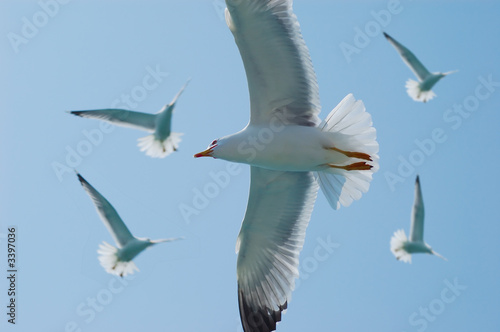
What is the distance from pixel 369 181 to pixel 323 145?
0.51 m

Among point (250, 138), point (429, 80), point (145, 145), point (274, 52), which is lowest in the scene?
point (429, 80)

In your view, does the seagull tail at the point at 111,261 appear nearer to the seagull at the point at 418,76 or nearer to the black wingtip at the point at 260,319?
the black wingtip at the point at 260,319

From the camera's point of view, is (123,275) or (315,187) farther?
(123,275)

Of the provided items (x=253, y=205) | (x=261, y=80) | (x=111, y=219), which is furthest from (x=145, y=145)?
(x=261, y=80)

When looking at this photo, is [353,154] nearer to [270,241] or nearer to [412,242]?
[270,241]

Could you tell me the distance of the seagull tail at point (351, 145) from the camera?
5293 mm

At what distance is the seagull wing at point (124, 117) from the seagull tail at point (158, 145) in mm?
246

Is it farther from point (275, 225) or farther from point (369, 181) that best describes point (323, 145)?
point (275, 225)

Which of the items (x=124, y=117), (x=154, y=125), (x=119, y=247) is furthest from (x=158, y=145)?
(x=119, y=247)

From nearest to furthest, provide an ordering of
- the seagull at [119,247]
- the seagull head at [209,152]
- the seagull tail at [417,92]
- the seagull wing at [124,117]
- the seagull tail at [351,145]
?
the seagull tail at [351,145] → the seagull head at [209,152] → the seagull at [119,247] → the seagull wing at [124,117] → the seagull tail at [417,92]

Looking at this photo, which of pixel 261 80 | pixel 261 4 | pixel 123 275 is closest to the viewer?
pixel 261 4

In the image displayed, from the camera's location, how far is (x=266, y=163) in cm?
550

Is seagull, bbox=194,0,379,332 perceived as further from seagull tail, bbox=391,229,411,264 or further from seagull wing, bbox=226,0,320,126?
seagull tail, bbox=391,229,411,264

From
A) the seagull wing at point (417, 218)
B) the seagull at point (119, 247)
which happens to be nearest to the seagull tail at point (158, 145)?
the seagull at point (119, 247)
